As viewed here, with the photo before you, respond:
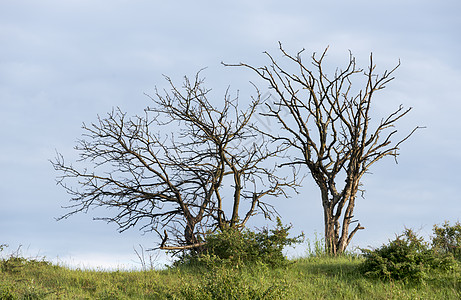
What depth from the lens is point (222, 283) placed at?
8.63 metres

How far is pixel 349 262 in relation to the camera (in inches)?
497

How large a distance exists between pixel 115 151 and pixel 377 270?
8.59m

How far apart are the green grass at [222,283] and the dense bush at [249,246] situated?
1.28 ft

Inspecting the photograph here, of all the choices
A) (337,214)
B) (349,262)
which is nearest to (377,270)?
(349,262)

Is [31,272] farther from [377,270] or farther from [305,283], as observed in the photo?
[377,270]

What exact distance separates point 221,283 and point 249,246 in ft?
11.8

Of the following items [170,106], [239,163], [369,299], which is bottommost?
[369,299]

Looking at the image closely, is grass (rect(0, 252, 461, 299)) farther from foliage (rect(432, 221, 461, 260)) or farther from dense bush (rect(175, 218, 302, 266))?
foliage (rect(432, 221, 461, 260))

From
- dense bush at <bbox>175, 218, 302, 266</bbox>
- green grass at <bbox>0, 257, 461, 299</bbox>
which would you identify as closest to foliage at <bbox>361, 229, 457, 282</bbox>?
green grass at <bbox>0, 257, 461, 299</bbox>

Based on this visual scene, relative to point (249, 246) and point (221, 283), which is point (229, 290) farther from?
point (249, 246)

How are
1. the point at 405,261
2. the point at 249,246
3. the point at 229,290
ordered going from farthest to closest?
1. the point at 249,246
2. the point at 405,261
3. the point at 229,290

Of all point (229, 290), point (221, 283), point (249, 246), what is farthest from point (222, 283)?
point (249, 246)

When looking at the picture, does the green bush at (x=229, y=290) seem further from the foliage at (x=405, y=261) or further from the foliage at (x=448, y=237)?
the foliage at (x=448, y=237)

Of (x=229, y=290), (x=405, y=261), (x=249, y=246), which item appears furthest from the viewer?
(x=249, y=246)
